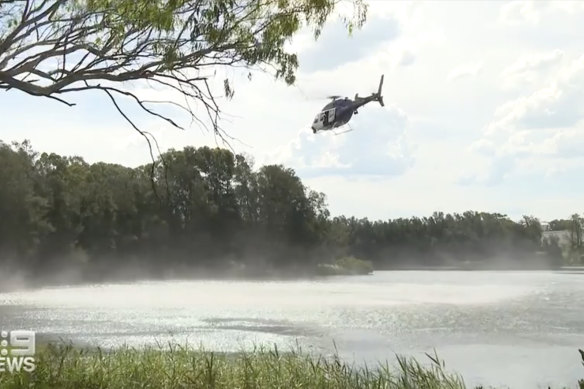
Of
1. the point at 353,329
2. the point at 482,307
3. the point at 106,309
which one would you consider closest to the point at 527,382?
the point at 353,329

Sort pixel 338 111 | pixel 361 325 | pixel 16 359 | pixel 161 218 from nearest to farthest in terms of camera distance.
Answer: pixel 16 359
pixel 338 111
pixel 361 325
pixel 161 218

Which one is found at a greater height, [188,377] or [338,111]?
[338,111]

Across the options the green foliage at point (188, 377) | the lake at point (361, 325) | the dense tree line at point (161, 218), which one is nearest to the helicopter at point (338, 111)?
the lake at point (361, 325)

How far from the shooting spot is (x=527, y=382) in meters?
13.9

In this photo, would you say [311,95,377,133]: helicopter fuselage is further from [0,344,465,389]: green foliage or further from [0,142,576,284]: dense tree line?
[0,142,576,284]: dense tree line

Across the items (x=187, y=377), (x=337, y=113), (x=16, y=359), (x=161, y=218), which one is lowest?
(x=187, y=377)

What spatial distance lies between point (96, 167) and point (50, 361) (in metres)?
65.2

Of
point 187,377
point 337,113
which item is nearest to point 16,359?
point 187,377

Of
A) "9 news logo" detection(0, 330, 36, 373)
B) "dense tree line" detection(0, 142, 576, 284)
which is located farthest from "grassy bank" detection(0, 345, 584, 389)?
"dense tree line" detection(0, 142, 576, 284)

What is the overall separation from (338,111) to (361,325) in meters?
13.0

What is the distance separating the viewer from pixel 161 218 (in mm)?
72625

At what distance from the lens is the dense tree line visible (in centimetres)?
5503

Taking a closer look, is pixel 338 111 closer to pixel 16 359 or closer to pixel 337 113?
pixel 337 113

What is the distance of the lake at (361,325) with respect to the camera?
16922 mm
